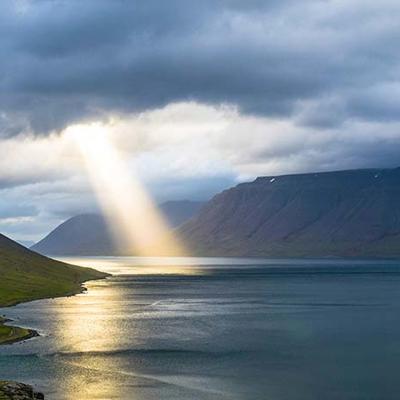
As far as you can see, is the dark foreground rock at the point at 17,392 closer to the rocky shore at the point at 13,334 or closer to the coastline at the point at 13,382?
the coastline at the point at 13,382

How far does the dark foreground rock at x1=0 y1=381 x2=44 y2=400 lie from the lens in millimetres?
85562

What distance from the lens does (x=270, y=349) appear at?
13875cm

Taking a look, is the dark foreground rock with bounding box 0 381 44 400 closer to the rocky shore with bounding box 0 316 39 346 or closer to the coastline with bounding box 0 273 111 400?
the coastline with bounding box 0 273 111 400

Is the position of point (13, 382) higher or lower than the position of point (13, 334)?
lower

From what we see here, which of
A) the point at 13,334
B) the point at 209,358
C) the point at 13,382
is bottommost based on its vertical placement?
the point at 209,358

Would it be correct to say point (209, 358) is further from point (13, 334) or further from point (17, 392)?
point (13, 334)

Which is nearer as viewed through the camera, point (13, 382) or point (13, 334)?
point (13, 382)

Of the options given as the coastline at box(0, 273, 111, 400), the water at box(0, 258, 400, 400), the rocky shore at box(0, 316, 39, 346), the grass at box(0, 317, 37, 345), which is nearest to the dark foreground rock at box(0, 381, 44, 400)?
the coastline at box(0, 273, 111, 400)

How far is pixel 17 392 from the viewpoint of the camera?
8856 centimetres

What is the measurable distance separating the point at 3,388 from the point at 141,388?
73.1 ft

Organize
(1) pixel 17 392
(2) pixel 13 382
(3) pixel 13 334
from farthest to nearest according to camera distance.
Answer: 1. (3) pixel 13 334
2. (2) pixel 13 382
3. (1) pixel 17 392

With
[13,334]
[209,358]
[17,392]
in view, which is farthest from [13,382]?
[13,334]

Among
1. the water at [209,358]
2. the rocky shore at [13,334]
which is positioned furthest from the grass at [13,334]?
the water at [209,358]

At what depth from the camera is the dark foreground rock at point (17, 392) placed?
85.6m
